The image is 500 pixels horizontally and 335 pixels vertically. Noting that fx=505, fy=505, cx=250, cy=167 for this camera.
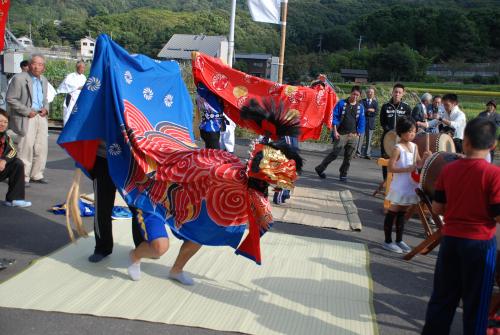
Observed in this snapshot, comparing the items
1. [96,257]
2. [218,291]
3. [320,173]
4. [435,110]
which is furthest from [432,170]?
[435,110]

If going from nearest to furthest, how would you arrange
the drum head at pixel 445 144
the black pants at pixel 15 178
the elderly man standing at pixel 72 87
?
1. the black pants at pixel 15 178
2. the drum head at pixel 445 144
3. the elderly man standing at pixel 72 87

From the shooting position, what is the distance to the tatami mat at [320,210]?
6340 millimetres

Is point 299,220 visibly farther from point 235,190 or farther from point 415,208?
point 235,190

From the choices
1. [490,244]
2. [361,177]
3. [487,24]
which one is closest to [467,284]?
[490,244]

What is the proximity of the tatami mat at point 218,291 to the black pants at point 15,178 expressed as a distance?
5.24ft

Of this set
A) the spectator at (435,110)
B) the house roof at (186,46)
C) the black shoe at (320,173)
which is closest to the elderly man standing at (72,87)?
the black shoe at (320,173)

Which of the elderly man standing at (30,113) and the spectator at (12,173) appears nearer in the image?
the spectator at (12,173)

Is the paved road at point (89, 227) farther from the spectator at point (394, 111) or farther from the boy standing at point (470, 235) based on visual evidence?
the spectator at point (394, 111)

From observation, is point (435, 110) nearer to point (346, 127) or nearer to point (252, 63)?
point (346, 127)

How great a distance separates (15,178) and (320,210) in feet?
12.8

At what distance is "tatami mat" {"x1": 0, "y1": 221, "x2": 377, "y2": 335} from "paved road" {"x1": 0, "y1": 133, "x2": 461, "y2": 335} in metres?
0.10

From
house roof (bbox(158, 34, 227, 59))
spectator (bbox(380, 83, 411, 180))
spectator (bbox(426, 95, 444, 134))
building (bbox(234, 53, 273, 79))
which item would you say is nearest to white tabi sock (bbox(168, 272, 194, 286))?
spectator (bbox(380, 83, 411, 180))

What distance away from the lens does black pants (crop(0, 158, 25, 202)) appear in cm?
588

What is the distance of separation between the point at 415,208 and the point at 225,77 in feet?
9.54
